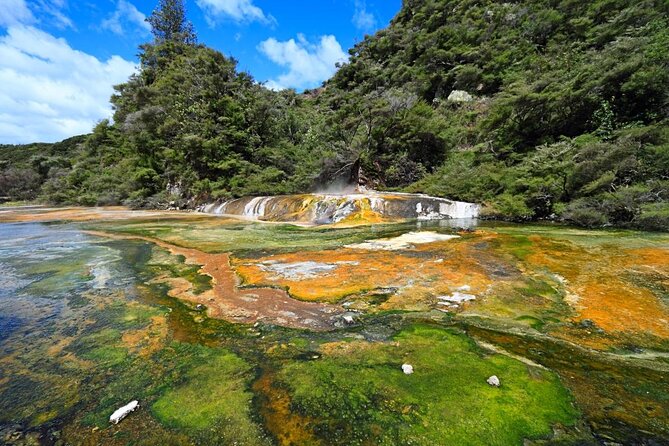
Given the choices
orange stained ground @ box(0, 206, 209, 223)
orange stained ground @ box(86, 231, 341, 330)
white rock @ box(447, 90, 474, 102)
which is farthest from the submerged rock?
white rock @ box(447, 90, 474, 102)

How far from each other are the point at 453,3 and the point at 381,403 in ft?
129

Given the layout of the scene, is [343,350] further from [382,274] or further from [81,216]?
[81,216]

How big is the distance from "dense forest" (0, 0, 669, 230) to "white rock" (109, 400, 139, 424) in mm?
11306

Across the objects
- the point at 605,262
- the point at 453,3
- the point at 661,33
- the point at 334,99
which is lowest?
the point at 605,262

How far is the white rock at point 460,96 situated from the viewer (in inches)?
951

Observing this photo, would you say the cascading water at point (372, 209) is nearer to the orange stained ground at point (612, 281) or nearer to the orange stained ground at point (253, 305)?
the orange stained ground at point (612, 281)

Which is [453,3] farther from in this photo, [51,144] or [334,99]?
[51,144]

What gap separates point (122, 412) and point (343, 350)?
1.73m

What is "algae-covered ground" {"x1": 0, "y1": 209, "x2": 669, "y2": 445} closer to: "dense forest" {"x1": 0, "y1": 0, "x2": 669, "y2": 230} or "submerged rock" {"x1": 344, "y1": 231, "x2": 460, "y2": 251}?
"submerged rock" {"x1": 344, "y1": 231, "x2": 460, "y2": 251}

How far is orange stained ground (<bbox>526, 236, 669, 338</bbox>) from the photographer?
3221mm

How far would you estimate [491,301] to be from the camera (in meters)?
3.79

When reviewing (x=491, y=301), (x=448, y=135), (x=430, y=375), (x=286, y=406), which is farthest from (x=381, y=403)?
(x=448, y=135)

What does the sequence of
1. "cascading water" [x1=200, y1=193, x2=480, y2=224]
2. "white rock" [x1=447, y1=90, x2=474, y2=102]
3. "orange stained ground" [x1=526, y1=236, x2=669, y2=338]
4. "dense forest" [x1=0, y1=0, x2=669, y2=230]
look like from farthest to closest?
"white rock" [x1=447, y1=90, x2=474, y2=102] → "cascading water" [x1=200, y1=193, x2=480, y2=224] → "dense forest" [x1=0, y1=0, x2=669, y2=230] → "orange stained ground" [x1=526, y1=236, x2=669, y2=338]

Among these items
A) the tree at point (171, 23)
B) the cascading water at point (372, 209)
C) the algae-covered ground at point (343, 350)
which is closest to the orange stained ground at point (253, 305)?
the algae-covered ground at point (343, 350)
